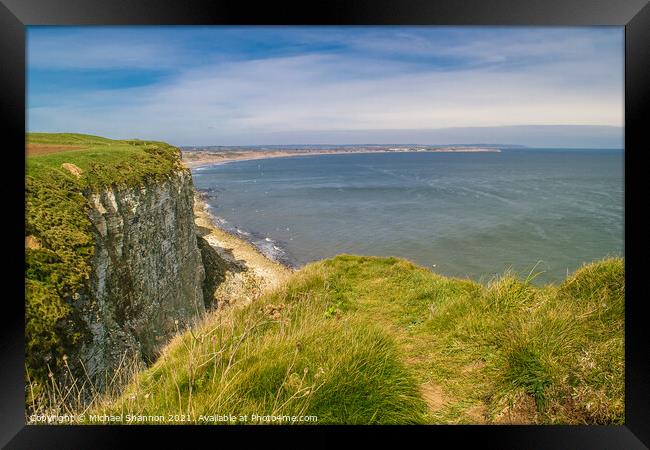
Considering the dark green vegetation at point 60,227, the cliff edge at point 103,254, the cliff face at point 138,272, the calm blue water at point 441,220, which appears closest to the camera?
the dark green vegetation at point 60,227

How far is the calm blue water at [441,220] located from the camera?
1165 cm

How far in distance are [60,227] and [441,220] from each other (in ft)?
66.0

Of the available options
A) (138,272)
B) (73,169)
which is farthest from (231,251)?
(73,169)

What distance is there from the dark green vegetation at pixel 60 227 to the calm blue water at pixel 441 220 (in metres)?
3.13

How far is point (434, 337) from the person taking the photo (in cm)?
393

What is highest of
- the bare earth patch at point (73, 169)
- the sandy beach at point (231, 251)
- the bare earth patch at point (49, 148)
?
the bare earth patch at point (49, 148)

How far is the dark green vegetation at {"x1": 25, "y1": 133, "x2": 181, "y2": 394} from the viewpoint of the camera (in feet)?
14.6

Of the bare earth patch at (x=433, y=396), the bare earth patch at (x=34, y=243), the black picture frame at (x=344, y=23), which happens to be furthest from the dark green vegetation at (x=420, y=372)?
the bare earth patch at (x=34, y=243)

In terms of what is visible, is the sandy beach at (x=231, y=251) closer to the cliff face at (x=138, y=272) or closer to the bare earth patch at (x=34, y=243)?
the cliff face at (x=138, y=272)

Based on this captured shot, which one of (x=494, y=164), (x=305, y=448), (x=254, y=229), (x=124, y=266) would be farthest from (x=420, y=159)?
(x=305, y=448)

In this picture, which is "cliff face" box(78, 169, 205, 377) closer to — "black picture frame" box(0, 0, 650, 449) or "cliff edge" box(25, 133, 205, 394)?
"cliff edge" box(25, 133, 205, 394)

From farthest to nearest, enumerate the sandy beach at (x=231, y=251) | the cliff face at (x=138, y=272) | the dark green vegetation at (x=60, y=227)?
the sandy beach at (x=231, y=251), the cliff face at (x=138, y=272), the dark green vegetation at (x=60, y=227)

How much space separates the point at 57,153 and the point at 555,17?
8.23 meters

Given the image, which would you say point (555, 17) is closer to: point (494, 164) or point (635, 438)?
point (635, 438)
